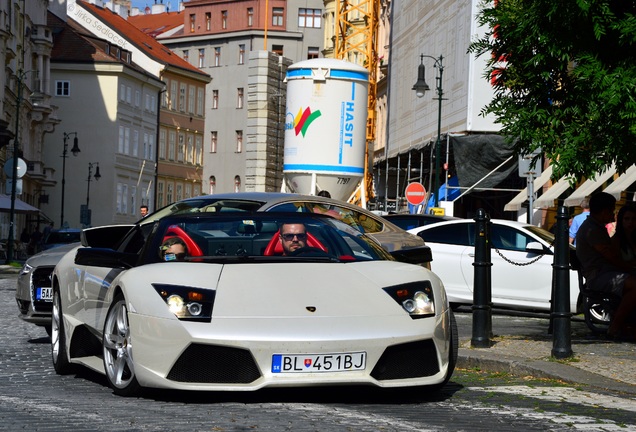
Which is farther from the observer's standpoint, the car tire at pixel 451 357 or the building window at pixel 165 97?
the building window at pixel 165 97

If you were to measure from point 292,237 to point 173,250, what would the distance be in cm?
79

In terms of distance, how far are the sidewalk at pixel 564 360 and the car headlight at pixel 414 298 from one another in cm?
190

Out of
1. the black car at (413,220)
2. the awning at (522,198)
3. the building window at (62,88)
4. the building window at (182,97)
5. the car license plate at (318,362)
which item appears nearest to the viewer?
the car license plate at (318,362)

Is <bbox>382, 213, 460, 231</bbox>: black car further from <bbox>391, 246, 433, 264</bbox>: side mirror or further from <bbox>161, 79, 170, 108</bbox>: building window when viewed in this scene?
<bbox>161, 79, 170, 108</bbox>: building window

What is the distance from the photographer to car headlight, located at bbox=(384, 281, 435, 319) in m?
9.09

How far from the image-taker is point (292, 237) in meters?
9.86

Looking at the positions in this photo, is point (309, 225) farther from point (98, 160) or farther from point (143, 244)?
point (98, 160)

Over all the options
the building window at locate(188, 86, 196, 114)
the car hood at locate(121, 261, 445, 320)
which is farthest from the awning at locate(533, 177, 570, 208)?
the building window at locate(188, 86, 196, 114)

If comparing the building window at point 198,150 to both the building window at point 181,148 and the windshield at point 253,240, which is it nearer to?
the building window at point 181,148

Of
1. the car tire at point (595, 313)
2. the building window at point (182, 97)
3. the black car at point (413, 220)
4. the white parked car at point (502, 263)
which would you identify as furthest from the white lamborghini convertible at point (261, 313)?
the building window at point (182, 97)

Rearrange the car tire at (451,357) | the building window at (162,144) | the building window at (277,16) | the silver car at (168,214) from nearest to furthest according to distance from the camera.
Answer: the car tire at (451,357) < the silver car at (168,214) < the building window at (162,144) < the building window at (277,16)

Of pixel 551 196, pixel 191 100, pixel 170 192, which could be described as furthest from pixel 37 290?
pixel 191 100

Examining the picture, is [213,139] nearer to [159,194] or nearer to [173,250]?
[159,194]

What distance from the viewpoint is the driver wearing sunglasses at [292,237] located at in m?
9.80
